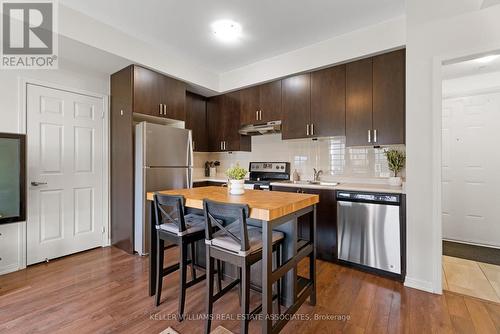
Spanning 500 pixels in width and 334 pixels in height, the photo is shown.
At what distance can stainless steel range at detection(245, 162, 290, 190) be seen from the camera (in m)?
3.80

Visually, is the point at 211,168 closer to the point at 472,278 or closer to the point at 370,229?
the point at 370,229

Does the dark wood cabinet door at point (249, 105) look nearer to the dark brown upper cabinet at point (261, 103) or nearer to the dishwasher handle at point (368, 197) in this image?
the dark brown upper cabinet at point (261, 103)

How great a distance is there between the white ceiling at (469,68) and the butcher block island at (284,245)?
2966 millimetres

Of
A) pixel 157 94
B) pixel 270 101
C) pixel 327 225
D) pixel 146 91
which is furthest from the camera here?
pixel 270 101

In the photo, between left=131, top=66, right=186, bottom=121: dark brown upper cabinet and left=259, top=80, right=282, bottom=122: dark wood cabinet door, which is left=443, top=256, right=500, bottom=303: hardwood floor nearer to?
left=259, top=80, right=282, bottom=122: dark wood cabinet door

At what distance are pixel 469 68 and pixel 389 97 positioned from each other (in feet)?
5.30

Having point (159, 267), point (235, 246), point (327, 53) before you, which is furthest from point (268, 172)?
point (235, 246)

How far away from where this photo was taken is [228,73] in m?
4.00

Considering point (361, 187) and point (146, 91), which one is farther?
point (146, 91)

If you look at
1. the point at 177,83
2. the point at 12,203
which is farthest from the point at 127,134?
the point at 12,203

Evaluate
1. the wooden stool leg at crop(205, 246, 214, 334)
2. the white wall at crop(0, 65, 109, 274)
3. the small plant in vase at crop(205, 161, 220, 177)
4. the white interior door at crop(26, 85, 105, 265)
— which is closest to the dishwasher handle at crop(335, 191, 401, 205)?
the wooden stool leg at crop(205, 246, 214, 334)

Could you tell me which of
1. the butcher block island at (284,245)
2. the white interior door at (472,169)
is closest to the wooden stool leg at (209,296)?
the butcher block island at (284,245)

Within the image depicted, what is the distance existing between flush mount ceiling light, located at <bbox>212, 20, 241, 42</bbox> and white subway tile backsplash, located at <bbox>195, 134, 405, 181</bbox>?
1657 millimetres

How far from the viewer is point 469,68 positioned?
3.20 meters
